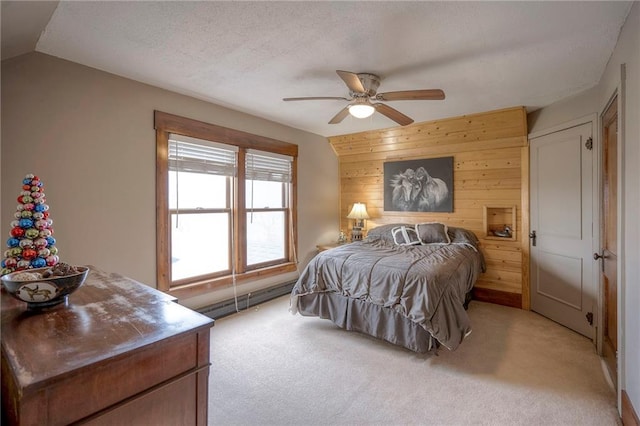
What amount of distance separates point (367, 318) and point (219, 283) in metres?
1.72

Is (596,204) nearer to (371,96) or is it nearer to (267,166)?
(371,96)

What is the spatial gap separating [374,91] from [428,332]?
207 centimetres

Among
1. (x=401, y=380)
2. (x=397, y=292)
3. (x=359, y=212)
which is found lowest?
(x=401, y=380)

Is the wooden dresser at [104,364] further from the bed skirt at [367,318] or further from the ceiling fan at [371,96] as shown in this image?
the ceiling fan at [371,96]

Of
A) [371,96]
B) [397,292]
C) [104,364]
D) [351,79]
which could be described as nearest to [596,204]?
[397,292]

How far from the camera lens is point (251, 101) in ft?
10.8

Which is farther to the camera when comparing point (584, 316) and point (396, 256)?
point (396, 256)

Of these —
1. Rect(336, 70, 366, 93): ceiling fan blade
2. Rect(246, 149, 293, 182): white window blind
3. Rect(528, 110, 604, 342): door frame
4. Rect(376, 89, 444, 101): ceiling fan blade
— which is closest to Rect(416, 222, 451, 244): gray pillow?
Rect(528, 110, 604, 342): door frame

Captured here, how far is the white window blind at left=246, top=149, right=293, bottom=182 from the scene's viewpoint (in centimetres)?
383

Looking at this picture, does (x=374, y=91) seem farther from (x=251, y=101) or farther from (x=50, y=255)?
(x=50, y=255)

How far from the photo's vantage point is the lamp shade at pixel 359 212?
488cm

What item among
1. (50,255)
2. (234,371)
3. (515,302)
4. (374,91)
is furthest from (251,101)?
(515,302)

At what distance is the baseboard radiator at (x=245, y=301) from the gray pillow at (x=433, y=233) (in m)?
1.94

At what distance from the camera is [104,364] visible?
898 mm
